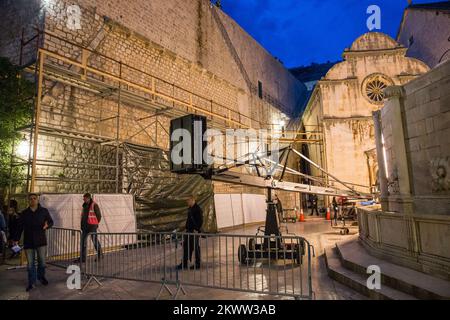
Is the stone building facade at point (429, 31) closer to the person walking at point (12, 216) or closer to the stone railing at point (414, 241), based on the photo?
the stone railing at point (414, 241)

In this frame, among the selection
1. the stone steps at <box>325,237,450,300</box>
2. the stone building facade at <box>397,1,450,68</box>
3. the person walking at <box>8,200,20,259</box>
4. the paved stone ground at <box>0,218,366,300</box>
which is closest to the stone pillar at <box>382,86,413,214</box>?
the stone steps at <box>325,237,450,300</box>

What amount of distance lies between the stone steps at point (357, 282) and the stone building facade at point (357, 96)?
46.2 ft

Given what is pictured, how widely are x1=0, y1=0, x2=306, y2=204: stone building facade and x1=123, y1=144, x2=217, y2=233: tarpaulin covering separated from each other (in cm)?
55

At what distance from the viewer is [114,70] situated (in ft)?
42.8

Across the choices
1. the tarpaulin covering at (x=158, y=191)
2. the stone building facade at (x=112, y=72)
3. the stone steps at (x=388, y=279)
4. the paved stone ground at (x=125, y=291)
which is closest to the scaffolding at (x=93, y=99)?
the stone building facade at (x=112, y=72)

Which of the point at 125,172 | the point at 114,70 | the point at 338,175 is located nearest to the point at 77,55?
the point at 114,70

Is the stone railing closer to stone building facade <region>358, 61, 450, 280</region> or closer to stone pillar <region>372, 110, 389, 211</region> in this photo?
stone building facade <region>358, 61, 450, 280</region>

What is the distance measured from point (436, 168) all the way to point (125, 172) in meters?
10.1

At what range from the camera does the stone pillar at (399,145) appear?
246 inches

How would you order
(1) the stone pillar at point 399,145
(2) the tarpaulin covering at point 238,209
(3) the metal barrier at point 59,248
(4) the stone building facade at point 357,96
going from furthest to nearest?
(4) the stone building facade at point 357,96, (2) the tarpaulin covering at point 238,209, (3) the metal barrier at point 59,248, (1) the stone pillar at point 399,145

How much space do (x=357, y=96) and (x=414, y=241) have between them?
17454 millimetres

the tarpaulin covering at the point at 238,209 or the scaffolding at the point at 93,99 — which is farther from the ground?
the scaffolding at the point at 93,99

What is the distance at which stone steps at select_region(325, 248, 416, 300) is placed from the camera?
13.7 feet
